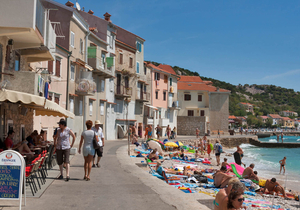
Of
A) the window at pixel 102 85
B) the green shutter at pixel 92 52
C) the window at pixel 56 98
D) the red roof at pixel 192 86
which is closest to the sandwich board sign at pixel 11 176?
the window at pixel 56 98

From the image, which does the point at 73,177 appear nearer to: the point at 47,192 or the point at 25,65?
the point at 47,192

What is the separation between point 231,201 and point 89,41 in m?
31.0

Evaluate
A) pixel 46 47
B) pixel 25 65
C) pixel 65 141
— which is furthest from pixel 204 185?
pixel 25 65

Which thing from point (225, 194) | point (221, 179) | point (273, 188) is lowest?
point (273, 188)

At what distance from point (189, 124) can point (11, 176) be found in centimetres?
5560

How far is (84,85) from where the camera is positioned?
29766 mm

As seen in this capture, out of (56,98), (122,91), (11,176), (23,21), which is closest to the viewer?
(11,176)

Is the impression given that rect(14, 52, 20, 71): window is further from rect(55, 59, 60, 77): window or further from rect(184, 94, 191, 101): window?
rect(184, 94, 191, 101): window

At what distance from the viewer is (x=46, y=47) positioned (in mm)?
14703

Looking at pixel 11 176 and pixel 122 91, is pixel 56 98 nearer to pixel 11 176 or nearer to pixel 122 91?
pixel 122 91

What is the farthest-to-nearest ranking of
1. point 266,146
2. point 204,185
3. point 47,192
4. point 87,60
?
point 266,146, point 87,60, point 204,185, point 47,192

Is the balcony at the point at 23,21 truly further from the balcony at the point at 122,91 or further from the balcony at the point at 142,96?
the balcony at the point at 142,96

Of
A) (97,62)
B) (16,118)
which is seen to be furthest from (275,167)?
(16,118)

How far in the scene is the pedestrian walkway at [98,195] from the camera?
6.88 metres
